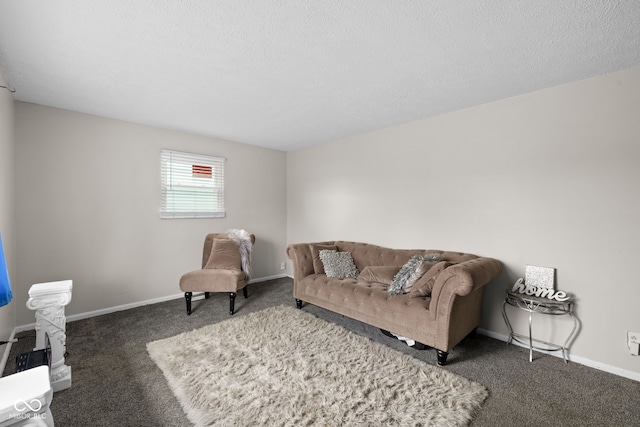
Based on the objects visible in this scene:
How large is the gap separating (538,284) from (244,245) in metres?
3.50

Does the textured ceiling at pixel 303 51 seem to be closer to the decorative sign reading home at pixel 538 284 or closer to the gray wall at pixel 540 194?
the gray wall at pixel 540 194

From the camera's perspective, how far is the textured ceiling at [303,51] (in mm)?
1618

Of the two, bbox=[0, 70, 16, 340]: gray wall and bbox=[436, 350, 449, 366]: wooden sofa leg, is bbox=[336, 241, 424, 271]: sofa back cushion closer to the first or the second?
bbox=[436, 350, 449, 366]: wooden sofa leg

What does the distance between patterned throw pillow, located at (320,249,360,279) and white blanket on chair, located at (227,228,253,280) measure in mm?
1089

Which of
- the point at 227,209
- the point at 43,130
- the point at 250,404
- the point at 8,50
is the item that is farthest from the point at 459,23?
the point at 43,130

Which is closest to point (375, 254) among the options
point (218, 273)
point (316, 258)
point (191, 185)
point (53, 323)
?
point (316, 258)

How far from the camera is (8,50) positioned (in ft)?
6.66

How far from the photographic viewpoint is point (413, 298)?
2.61m

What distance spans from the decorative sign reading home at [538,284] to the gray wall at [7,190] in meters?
4.57

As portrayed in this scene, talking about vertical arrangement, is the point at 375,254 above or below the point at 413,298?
above

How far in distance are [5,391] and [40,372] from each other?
0.15m

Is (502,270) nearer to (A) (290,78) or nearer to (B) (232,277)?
(A) (290,78)

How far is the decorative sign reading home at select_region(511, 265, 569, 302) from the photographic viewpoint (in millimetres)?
2473

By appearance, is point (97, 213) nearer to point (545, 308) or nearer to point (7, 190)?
point (7, 190)
